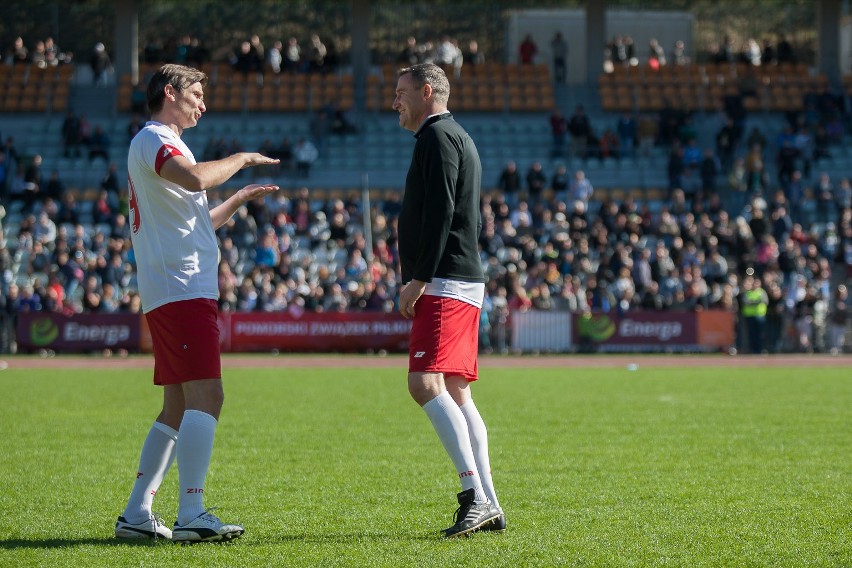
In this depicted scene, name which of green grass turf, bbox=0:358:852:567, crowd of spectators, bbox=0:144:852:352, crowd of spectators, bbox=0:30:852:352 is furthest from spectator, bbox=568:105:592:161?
green grass turf, bbox=0:358:852:567

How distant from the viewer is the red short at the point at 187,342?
5672 millimetres

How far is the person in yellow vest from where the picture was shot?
84.2 ft

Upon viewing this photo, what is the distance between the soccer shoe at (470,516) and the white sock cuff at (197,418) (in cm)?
125

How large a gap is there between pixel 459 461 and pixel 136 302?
2047 centimetres

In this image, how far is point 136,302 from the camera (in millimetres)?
25312

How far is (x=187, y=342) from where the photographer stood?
5.67 metres

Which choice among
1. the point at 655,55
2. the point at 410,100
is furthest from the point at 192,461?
the point at 655,55

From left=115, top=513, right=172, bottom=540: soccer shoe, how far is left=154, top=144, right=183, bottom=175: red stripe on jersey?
1.70 meters

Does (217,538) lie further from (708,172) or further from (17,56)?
(17,56)

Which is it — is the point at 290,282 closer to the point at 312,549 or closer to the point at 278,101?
the point at 278,101

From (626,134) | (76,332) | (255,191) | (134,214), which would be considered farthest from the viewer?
(626,134)

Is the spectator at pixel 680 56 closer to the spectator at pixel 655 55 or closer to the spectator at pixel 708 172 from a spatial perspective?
the spectator at pixel 655 55

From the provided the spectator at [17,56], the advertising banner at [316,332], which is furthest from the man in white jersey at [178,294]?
the spectator at [17,56]

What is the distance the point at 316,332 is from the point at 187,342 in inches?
791
